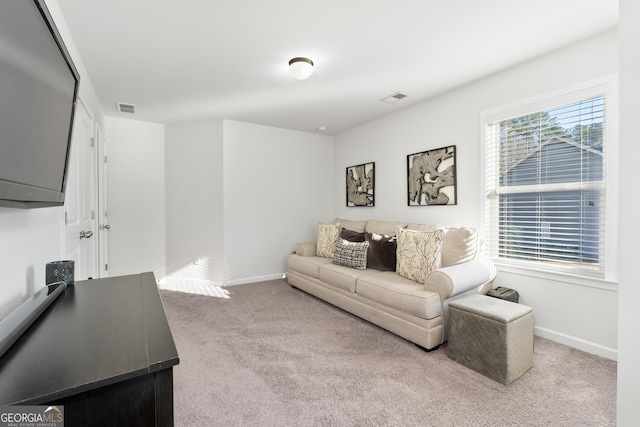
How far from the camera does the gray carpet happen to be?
1.58m

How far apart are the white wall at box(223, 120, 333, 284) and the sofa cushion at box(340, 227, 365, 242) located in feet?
4.06

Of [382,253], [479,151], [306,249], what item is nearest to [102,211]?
[306,249]

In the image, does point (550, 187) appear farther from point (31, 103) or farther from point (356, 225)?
point (31, 103)

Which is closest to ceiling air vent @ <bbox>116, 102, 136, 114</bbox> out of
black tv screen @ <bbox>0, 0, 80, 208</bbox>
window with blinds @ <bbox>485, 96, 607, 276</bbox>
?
black tv screen @ <bbox>0, 0, 80, 208</bbox>

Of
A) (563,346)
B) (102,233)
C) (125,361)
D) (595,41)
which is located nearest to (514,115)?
(595,41)

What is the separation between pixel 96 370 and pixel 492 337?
2126 mm

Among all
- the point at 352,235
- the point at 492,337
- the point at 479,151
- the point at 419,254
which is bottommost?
the point at 492,337

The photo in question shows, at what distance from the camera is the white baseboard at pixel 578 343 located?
214cm

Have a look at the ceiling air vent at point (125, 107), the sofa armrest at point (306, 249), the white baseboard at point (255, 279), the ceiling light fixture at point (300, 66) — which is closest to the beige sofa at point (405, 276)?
the sofa armrest at point (306, 249)

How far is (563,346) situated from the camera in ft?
7.68

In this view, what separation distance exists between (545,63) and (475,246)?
5.46 ft

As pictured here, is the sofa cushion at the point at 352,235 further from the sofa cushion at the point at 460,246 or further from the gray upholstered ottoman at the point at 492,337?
the gray upholstered ottoman at the point at 492,337

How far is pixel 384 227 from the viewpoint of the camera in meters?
3.67

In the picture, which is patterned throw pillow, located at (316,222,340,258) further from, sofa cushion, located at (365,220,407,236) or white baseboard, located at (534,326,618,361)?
white baseboard, located at (534,326,618,361)
